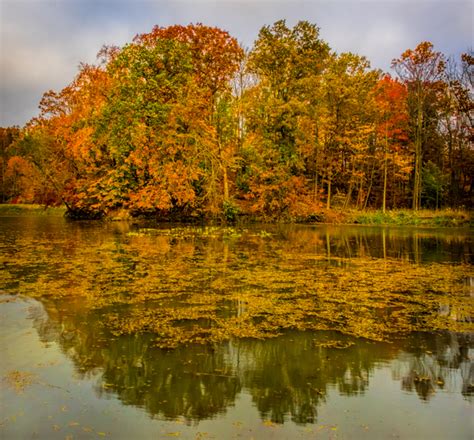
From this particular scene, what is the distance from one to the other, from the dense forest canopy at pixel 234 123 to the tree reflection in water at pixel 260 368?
17937 millimetres

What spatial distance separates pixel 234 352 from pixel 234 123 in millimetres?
23018

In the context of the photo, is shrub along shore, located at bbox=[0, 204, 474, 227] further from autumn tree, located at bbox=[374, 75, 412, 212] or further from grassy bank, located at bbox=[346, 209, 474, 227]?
autumn tree, located at bbox=[374, 75, 412, 212]

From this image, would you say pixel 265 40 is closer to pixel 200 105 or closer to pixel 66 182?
pixel 200 105

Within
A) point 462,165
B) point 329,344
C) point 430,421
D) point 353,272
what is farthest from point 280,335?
point 462,165

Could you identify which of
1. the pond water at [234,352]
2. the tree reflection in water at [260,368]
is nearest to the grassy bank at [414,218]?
the pond water at [234,352]

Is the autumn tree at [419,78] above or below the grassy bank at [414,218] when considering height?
above

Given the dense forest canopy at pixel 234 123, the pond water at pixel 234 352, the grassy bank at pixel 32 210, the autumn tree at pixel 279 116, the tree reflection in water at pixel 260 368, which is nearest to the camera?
the pond water at pixel 234 352

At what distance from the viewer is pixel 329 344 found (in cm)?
489

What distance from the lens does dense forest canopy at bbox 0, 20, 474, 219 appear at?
23031 millimetres

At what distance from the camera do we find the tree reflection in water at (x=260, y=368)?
11.7 feet

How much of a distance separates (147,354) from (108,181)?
20557mm

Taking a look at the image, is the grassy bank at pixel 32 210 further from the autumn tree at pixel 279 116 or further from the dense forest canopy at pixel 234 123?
the autumn tree at pixel 279 116

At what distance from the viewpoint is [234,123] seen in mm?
26562

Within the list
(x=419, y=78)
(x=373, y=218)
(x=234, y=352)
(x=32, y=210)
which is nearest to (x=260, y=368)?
(x=234, y=352)
